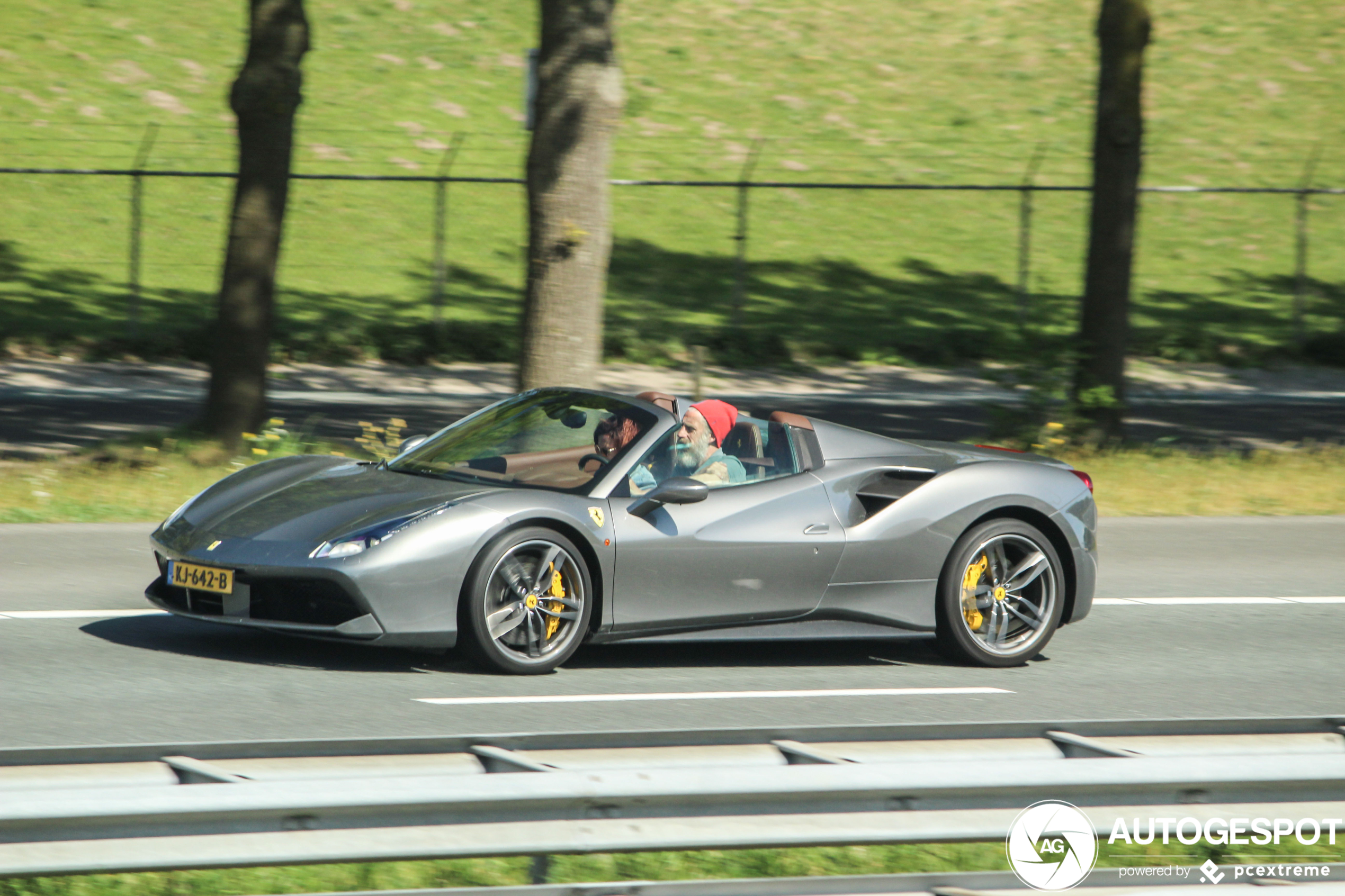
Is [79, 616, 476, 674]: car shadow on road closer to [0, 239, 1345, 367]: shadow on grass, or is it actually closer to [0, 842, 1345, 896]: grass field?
[0, 842, 1345, 896]: grass field

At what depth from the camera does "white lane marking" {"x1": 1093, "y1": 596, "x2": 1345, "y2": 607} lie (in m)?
9.21

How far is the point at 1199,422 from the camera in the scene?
18266mm

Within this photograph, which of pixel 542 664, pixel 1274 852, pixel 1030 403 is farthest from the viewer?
pixel 1030 403

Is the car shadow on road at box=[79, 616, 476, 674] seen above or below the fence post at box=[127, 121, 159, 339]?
below

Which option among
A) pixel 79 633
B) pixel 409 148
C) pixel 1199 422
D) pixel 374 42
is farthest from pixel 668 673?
pixel 374 42

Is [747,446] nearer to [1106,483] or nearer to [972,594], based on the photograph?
[972,594]

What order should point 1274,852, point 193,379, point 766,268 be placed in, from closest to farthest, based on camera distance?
point 1274,852 < point 193,379 < point 766,268

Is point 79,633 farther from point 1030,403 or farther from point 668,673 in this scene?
point 1030,403

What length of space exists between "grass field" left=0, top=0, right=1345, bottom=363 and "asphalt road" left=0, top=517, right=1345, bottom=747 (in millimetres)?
8793

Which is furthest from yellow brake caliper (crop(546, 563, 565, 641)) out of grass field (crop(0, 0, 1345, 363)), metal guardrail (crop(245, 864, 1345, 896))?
grass field (crop(0, 0, 1345, 363))

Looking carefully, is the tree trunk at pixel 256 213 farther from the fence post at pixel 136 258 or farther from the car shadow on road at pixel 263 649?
the fence post at pixel 136 258

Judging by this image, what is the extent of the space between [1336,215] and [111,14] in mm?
23127

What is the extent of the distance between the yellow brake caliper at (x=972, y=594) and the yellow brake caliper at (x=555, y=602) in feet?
6.40

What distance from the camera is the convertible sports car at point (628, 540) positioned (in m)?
6.55
